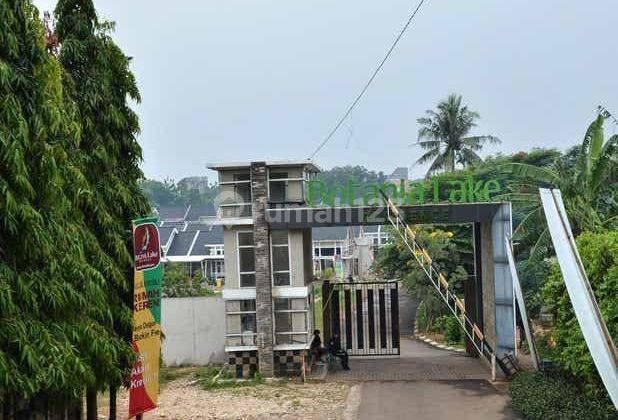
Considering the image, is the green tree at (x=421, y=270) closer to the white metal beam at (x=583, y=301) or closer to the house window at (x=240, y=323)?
the house window at (x=240, y=323)

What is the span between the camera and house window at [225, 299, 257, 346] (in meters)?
19.0

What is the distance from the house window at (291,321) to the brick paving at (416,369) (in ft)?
4.61

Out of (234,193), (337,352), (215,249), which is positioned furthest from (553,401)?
(215,249)

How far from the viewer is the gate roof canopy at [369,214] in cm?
1847

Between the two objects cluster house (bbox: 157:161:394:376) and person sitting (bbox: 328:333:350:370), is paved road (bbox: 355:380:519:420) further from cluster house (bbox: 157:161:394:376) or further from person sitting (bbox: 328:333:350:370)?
cluster house (bbox: 157:161:394:376)

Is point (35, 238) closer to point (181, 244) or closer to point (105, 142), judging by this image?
point (105, 142)

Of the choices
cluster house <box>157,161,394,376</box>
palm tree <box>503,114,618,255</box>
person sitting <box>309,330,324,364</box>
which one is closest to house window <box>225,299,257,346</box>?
cluster house <box>157,161,394,376</box>

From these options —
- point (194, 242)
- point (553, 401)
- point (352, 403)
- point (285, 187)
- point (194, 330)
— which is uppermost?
point (285, 187)

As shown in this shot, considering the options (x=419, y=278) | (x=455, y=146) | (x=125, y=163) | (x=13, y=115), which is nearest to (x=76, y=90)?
(x=125, y=163)

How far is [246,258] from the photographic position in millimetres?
19438

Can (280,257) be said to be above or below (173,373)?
above

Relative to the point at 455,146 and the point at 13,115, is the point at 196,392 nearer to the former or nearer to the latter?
the point at 13,115

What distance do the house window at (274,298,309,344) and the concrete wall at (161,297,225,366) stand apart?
3.08 meters

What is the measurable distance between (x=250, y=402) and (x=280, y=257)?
4.52 meters
